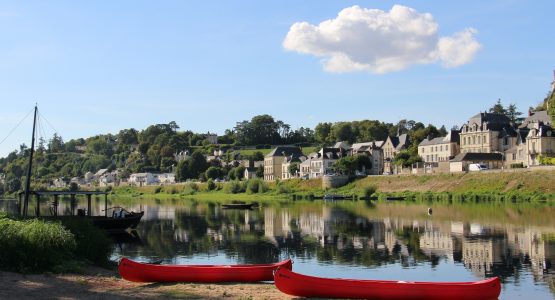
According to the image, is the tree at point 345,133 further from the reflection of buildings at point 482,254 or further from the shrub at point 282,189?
the reflection of buildings at point 482,254

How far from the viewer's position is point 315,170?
146 metres

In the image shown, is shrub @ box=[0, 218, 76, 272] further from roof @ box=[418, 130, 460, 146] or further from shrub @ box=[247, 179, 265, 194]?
roof @ box=[418, 130, 460, 146]

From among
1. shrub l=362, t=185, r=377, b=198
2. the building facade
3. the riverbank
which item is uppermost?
the building facade

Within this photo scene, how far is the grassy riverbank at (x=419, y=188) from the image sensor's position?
3228 inches

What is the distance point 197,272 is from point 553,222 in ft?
120

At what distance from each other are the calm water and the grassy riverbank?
18844 mm

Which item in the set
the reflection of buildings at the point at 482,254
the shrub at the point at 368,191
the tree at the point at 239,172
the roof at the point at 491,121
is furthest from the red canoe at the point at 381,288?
the tree at the point at 239,172

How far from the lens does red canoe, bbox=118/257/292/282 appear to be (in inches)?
927

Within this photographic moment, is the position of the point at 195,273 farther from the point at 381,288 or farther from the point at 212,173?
the point at 212,173

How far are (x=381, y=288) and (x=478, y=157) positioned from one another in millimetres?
92260

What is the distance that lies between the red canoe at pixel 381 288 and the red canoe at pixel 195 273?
2.56 meters

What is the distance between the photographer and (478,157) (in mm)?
106875

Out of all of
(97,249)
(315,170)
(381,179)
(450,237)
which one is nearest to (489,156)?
(381,179)

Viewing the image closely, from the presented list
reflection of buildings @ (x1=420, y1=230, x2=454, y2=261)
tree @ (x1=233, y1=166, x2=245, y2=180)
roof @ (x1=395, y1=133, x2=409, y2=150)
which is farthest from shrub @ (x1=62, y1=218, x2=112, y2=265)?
tree @ (x1=233, y1=166, x2=245, y2=180)
